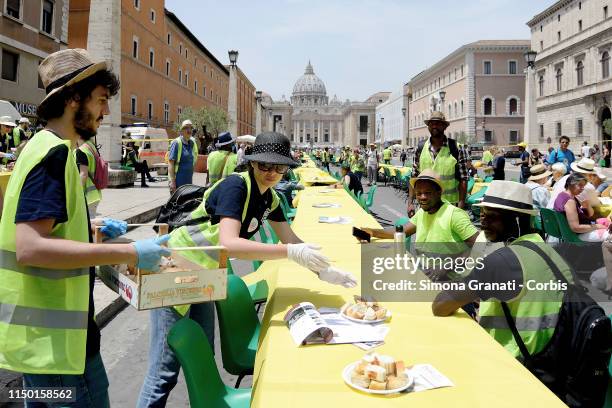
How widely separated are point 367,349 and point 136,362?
2431 millimetres

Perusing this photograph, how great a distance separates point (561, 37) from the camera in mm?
47500

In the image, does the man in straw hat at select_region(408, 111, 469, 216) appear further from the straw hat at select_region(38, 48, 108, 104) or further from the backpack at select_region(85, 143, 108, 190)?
the straw hat at select_region(38, 48, 108, 104)

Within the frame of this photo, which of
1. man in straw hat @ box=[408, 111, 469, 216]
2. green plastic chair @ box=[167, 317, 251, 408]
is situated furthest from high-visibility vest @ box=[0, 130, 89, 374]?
man in straw hat @ box=[408, 111, 469, 216]

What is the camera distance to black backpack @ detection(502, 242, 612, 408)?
2.09 metres

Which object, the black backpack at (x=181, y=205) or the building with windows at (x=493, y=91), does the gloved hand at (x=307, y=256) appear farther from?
the building with windows at (x=493, y=91)

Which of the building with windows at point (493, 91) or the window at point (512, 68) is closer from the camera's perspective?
the building with windows at point (493, 91)

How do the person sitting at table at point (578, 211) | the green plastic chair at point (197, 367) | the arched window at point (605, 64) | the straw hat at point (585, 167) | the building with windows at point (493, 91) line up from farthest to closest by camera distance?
the building with windows at point (493, 91) → the arched window at point (605, 64) → the straw hat at point (585, 167) → the person sitting at table at point (578, 211) → the green plastic chair at point (197, 367)

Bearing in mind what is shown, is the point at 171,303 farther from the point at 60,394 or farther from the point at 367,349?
the point at 367,349

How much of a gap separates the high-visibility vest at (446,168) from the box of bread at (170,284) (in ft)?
13.6

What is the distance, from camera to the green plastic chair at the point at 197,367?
6.68 feet

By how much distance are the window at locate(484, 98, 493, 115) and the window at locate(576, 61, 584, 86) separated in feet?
59.8

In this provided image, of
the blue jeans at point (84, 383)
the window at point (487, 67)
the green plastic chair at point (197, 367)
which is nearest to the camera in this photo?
the blue jeans at point (84, 383)

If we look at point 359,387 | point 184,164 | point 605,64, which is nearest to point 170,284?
point 359,387

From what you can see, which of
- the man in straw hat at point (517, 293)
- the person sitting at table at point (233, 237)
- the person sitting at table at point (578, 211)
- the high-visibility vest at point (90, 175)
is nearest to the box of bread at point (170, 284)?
the person sitting at table at point (233, 237)
